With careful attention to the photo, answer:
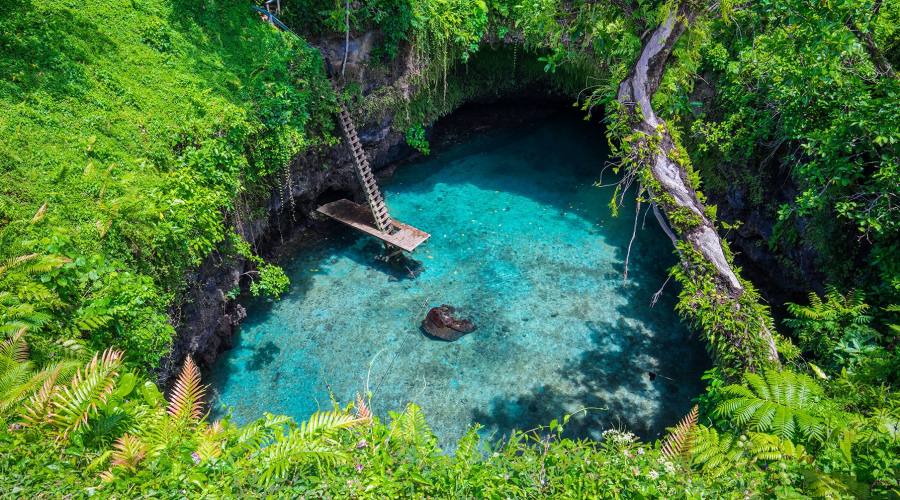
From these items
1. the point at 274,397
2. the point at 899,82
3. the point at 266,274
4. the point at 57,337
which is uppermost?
the point at 899,82

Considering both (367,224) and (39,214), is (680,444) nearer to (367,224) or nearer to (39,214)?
(367,224)

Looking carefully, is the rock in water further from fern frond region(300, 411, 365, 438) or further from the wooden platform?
fern frond region(300, 411, 365, 438)

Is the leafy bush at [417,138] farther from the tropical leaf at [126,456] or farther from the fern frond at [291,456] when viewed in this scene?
the tropical leaf at [126,456]

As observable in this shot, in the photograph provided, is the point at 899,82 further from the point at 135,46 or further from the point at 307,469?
the point at 135,46

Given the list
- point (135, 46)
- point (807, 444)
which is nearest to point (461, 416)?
point (807, 444)

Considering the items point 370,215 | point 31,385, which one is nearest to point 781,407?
point 31,385

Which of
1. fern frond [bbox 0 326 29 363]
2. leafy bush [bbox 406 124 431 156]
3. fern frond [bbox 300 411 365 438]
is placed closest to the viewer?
fern frond [bbox 300 411 365 438]

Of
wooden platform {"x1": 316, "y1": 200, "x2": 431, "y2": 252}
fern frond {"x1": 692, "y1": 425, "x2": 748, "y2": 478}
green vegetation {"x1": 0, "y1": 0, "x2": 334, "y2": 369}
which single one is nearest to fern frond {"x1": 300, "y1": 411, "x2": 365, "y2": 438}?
green vegetation {"x1": 0, "y1": 0, "x2": 334, "y2": 369}

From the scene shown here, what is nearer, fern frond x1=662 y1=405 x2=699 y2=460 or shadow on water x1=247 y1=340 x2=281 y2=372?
fern frond x1=662 y1=405 x2=699 y2=460
